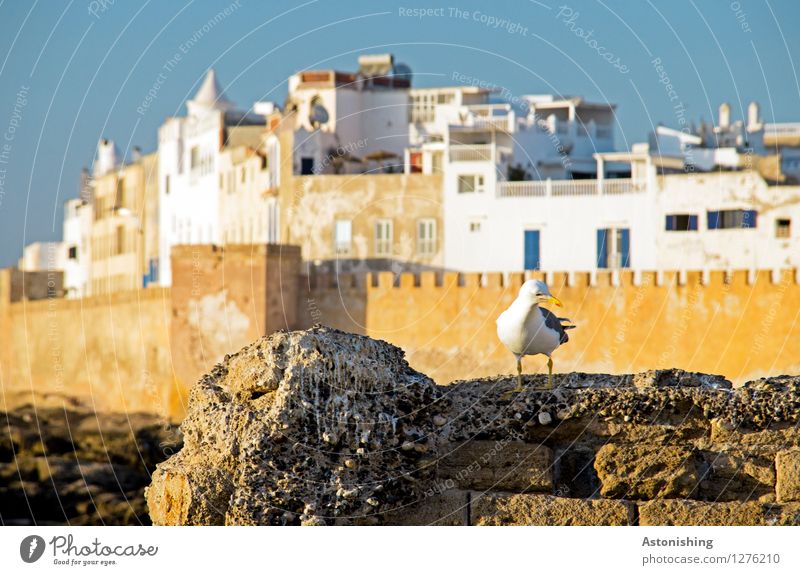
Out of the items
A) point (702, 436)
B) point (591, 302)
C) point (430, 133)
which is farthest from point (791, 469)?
point (430, 133)

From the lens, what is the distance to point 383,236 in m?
47.0

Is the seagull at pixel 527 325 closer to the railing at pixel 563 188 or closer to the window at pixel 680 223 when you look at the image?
the window at pixel 680 223

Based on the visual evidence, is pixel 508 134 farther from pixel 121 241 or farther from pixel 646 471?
pixel 646 471

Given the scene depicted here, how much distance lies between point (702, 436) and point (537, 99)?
1952 inches

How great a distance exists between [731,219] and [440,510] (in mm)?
37358

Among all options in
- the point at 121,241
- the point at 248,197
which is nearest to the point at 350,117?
the point at 248,197

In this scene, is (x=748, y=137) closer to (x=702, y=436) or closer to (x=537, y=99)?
(x=537, y=99)

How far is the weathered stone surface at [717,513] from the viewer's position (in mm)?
6672

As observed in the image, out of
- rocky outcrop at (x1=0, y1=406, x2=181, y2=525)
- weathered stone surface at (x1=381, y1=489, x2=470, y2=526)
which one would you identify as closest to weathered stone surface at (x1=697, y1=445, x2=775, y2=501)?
weathered stone surface at (x1=381, y1=489, x2=470, y2=526)

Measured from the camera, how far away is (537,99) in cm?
5600

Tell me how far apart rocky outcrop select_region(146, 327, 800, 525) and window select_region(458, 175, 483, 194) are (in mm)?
38975

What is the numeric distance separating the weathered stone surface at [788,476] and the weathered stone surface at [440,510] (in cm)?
122

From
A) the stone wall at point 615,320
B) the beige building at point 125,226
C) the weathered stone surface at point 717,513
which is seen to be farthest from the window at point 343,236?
the weathered stone surface at point 717,513

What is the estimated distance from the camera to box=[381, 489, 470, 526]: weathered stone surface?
6.76 m
